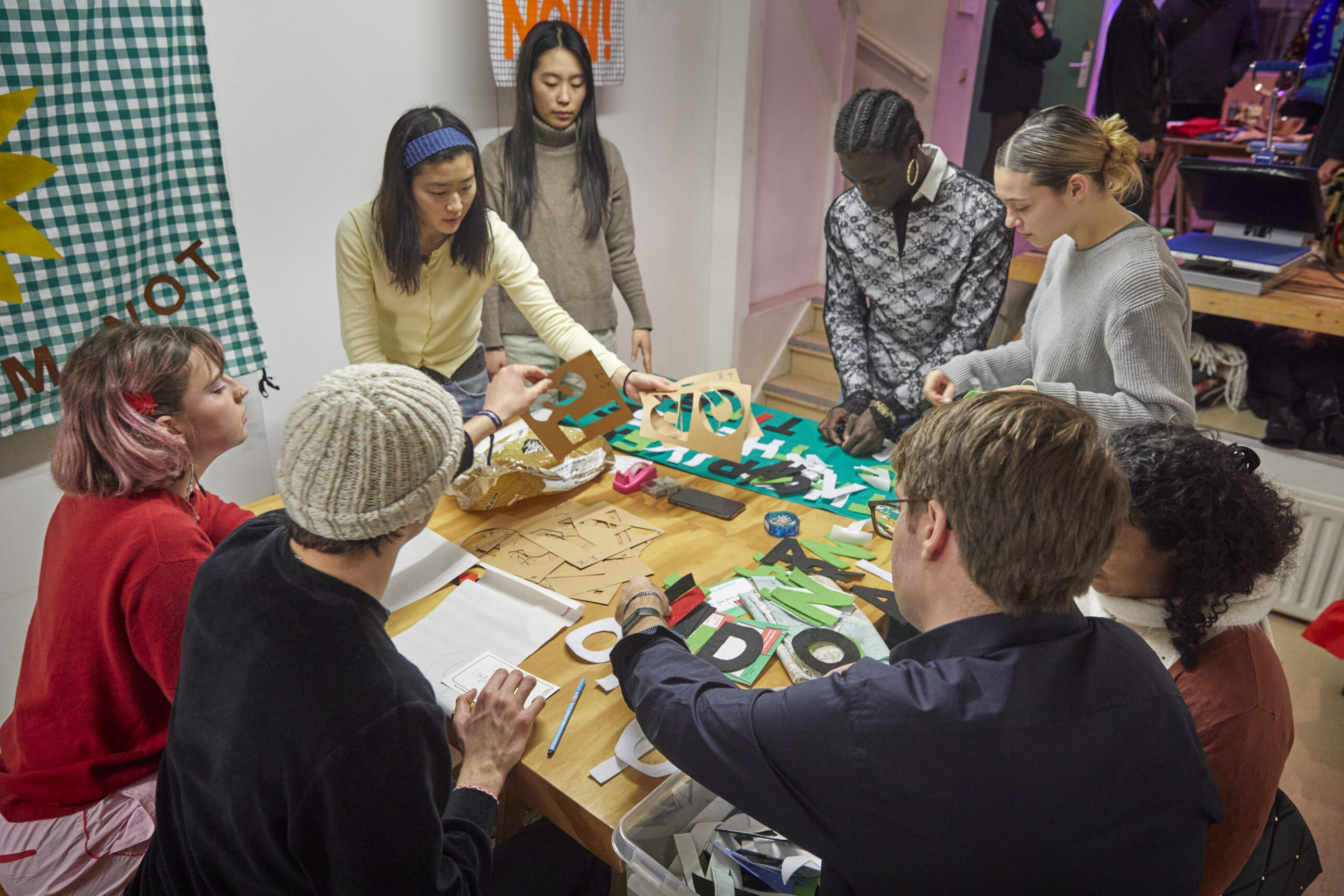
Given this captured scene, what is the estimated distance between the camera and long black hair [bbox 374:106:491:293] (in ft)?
7.28

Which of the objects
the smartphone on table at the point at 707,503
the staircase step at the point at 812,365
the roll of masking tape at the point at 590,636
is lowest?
the staircase step at the point at 812,365

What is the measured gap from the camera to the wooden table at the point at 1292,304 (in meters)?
2.76

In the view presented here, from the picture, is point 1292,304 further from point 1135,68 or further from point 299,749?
point 299,749

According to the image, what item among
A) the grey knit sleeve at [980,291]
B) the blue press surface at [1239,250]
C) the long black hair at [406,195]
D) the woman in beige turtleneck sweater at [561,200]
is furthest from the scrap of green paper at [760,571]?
the blue press surface at [1239,250]

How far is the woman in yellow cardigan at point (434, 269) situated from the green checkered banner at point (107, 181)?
623 millimetres

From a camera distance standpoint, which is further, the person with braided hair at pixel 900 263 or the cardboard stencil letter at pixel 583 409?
the person with braided hair at pixel 900 263

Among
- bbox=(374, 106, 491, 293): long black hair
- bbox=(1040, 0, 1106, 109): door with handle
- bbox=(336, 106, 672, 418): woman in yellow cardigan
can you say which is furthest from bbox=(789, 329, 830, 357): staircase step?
bbox=(374, 106, 491, 293): long black hair

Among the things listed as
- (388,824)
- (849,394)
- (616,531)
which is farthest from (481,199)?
(388,824)

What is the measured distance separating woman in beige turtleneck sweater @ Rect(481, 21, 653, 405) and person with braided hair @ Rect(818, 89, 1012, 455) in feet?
2.81

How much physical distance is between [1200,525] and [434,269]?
1949 mm

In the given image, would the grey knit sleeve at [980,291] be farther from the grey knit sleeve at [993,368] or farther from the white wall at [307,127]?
the white wall at [307,127]

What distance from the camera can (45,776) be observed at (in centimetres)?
143

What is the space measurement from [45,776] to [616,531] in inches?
44.5

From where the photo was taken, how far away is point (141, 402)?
58.6 inches
